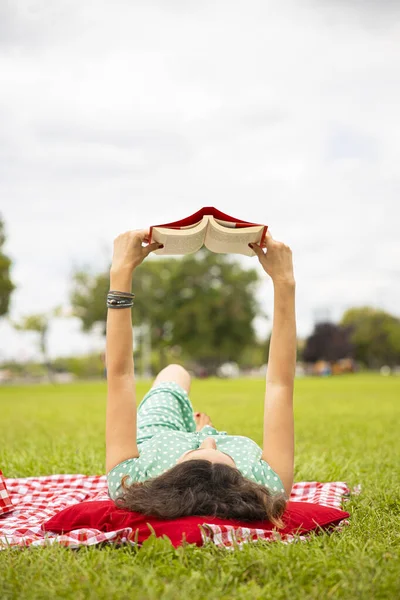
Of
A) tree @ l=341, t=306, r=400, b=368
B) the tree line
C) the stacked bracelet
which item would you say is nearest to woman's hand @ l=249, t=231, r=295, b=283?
the stacked bracelet

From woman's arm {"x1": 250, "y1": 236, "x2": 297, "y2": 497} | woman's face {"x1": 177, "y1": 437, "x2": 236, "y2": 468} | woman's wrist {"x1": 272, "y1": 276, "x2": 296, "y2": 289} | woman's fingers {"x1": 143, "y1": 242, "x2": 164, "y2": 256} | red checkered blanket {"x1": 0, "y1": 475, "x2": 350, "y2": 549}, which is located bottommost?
red checkered blanket {"x1": 0, "y1": 475, "x2": 350, "y2": 549}

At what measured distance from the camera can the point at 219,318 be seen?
51.4m

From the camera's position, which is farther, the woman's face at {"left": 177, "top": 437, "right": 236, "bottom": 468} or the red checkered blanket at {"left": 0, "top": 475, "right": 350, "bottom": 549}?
the woman's face at {"left": 177, "top": 437, "right": 236, "bottom": 468}

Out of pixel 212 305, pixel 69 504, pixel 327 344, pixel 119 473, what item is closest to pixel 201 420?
pixel 69 504

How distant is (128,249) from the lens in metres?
3.16

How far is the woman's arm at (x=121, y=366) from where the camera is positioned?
3041mm

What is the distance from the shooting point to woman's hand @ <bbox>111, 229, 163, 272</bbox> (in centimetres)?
315

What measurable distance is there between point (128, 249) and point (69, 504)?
72.5 inches

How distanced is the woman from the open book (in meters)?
0.08

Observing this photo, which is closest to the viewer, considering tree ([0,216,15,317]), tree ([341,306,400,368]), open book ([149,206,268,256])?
open book ([149,206,268,256])

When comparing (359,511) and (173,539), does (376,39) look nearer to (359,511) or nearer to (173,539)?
(359,511)

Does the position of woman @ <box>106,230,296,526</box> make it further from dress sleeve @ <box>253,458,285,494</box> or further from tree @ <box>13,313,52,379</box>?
tree @ <box>13,313,52,379</box>

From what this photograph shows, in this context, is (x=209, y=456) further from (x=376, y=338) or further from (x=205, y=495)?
(x=376, y=338)

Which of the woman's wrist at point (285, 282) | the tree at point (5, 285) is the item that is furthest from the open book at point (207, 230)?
the tree at point (5, 285)
